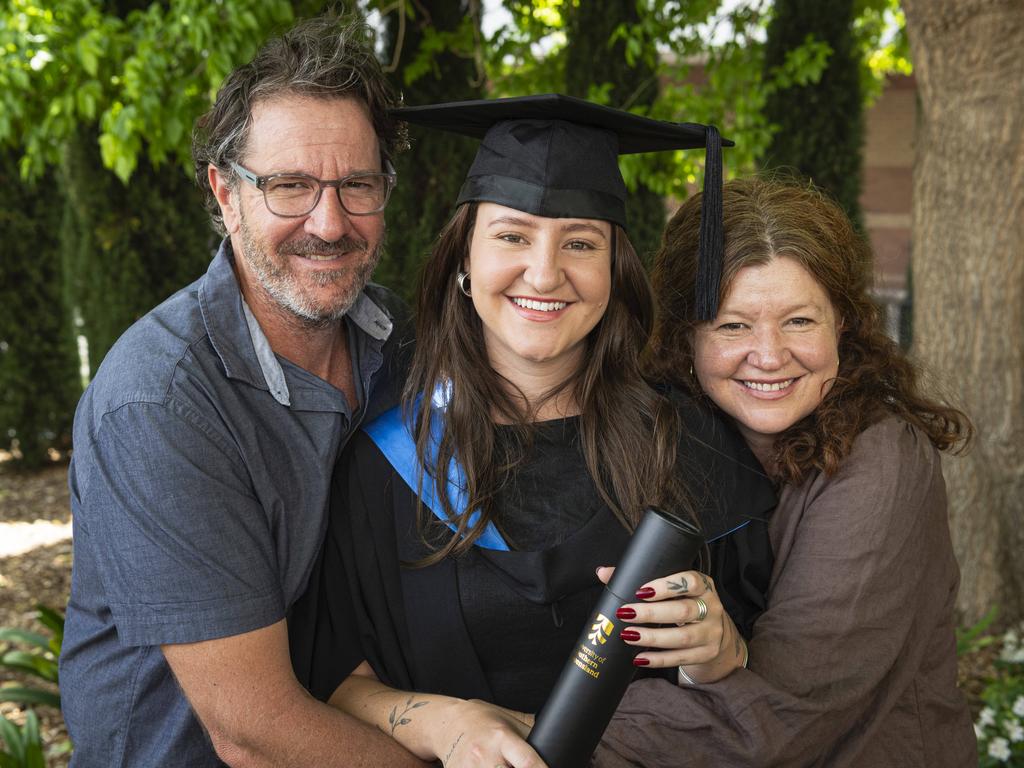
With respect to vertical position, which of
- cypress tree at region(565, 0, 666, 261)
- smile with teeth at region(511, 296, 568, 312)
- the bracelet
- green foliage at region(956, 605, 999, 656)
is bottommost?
green foliage at region(956, 605, 999, 656)

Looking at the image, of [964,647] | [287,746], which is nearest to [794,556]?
[287,746]

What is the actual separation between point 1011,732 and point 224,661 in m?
2.65

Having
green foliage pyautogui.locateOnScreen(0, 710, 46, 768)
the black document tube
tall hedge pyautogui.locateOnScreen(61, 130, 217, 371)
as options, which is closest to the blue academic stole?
the black document tube

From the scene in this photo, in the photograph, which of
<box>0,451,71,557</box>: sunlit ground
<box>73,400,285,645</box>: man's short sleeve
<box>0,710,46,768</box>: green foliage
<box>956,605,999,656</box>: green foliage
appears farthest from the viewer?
<box>0,451,71,557</box>: sunlit ground

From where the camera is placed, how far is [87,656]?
2043mm

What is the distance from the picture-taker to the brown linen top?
1.84 meters

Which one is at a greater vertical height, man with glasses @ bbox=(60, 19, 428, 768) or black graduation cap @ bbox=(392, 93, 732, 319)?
black graduation cap @ bbox=(392, 93, 732, 319)

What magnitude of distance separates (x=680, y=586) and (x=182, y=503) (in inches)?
36.6

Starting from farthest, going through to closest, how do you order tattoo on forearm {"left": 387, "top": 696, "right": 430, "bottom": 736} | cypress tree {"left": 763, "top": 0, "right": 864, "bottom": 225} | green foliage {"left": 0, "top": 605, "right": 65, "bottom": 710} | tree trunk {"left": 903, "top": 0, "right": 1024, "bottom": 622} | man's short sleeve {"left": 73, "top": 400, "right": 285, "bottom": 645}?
cypress tree {"left": 763, "top": 0, "right": 864, "bottom": 225}, tree trunk {"left": 903, "top": 0, "right": 1024, "bottom": 622}, green foliage {"left": 0, "top": 605, "right": 65, "bottom": 710}, tattoo on forearm {"left": 387, "top": 696, "right": 430, "bottom": 736}, man's short sleeve {"left": 73, "top": 400, "right": 285, "bottom": 645}

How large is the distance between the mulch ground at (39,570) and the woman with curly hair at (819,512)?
7.12 ft

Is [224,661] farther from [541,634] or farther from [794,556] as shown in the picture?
[794,556]

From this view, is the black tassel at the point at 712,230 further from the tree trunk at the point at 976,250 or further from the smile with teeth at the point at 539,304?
the tree trunk at the point at 976,250

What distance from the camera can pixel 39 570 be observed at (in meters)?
5.46

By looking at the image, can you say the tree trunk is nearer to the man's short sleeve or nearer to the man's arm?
Result: the man's arm
